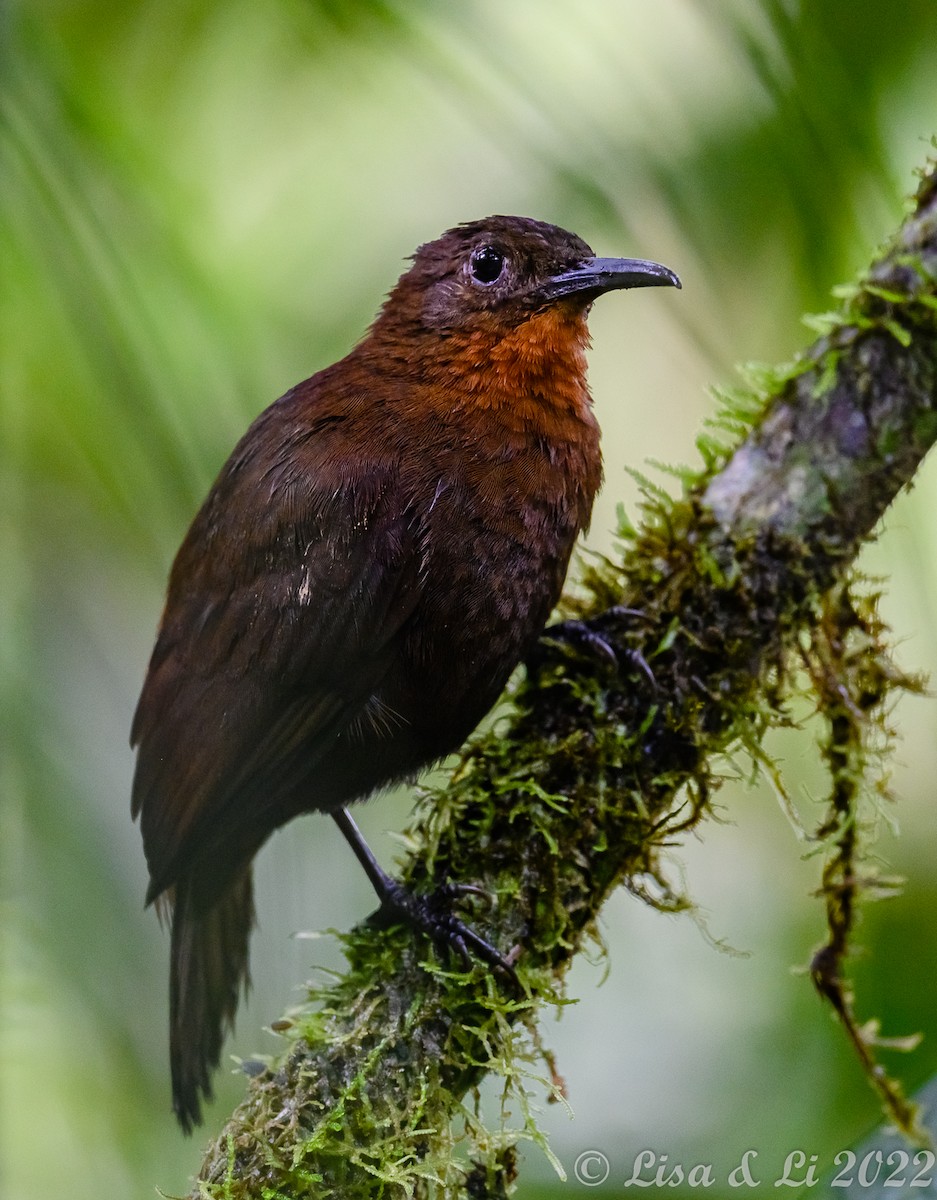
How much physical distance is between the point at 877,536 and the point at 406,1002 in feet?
3.80

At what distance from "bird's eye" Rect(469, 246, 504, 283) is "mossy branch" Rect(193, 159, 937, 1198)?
678 mm

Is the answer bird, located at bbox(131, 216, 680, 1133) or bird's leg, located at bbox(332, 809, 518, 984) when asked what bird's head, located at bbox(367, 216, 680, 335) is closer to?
bird, located at bbox(131, 216, 680, 1133)

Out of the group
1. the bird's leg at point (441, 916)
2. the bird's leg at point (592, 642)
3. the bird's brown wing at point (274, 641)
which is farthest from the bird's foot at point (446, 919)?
the bird's leg at point (592, 642)

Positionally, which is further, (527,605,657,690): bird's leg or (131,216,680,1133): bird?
(131,216,680,1133): bird

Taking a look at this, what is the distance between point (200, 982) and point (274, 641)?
891 millimetres

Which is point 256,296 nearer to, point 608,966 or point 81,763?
point 81,763

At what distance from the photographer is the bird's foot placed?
6.26 ft

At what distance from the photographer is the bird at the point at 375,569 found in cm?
219

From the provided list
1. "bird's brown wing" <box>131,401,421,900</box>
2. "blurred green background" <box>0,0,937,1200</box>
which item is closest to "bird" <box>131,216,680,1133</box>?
"bird's brown wing" <box>131,401,421,900</box>

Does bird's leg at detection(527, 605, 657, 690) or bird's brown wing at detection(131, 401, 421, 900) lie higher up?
bird's brown wing at detection(131, 401, 421, 900)

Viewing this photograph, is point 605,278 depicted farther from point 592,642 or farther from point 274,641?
point 274,641

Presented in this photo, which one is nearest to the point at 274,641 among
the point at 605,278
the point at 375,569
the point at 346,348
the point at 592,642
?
the point at 375,569

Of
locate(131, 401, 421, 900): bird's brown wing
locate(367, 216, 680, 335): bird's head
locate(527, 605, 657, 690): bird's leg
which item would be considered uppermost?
locate(367, 216, 680, 335): bird's head

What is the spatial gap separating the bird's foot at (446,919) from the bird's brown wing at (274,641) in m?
0.34
